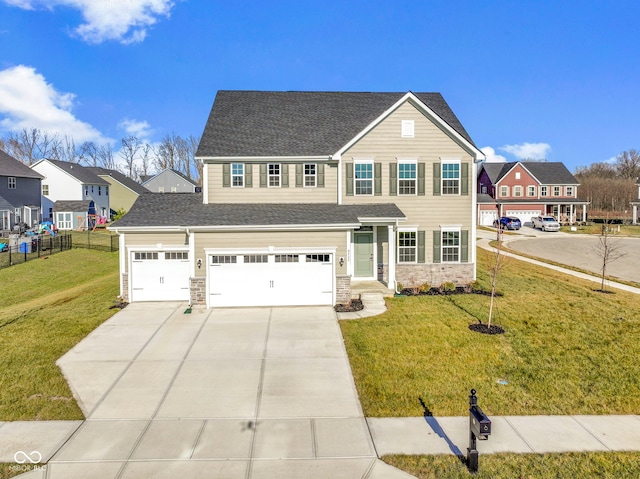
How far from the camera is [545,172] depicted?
56344 millimetres

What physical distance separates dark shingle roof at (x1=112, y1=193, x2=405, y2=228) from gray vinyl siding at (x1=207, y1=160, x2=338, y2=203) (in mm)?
366

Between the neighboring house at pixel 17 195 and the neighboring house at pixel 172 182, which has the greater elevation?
the neighboring house at pixel 172 182

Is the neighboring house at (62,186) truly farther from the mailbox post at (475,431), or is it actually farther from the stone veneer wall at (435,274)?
the mailbox post at (475,431)

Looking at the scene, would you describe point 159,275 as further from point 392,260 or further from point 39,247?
point 39,247

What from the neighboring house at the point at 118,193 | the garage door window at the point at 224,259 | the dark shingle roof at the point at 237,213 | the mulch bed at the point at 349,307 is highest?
the neighboring house at the point at 118,193

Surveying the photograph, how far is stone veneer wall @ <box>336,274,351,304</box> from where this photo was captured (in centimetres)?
1647

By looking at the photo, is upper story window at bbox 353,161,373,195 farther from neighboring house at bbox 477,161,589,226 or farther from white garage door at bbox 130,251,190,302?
neighboring house at bbox 477,161,589,226

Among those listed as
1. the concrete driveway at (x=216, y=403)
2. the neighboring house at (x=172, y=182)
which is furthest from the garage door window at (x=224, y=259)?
the neighboring house at (x=172, y=182)

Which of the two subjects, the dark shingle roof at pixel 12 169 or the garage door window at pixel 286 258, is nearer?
the garage door window at pixel 286 258

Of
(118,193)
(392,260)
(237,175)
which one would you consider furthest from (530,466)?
(118,193)

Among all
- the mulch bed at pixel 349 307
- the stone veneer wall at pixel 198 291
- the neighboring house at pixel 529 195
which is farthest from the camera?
the neighboring house at pixel 529 195

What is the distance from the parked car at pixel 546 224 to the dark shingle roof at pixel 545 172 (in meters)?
7.82

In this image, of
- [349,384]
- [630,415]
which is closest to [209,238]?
[349,384]

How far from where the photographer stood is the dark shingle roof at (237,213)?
54.2 feet
